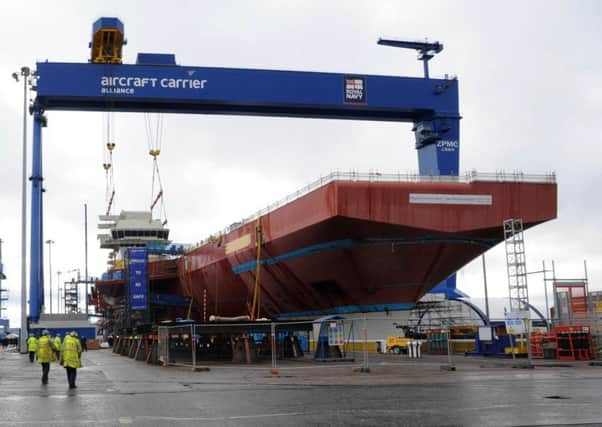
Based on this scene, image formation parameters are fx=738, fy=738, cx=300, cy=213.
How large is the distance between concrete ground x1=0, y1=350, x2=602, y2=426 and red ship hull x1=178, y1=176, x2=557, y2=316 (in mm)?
10193

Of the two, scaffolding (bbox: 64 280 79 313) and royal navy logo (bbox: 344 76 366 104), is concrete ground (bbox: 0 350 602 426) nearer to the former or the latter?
royal navy logo (bbox: 344 76 366 104)

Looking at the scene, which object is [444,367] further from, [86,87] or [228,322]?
[86,87]

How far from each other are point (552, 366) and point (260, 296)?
950 inches

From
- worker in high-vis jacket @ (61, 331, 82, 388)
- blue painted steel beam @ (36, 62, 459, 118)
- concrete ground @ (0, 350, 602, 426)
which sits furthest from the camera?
blue painted steel beam @ (36, 62, 459, 118)

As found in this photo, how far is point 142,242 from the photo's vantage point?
88688mm

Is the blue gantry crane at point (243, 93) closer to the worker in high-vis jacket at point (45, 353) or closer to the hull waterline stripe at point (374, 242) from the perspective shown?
the hull waterline stripe at point (374, 242)

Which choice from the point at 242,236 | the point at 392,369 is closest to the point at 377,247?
the point at 392,369

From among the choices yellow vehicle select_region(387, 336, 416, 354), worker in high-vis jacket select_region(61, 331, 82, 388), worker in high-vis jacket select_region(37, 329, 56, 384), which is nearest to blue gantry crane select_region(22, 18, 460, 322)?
yellow vehicle select_region(387, 336, 416, 354)

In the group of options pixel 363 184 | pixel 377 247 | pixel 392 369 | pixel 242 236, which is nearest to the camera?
pixel 392 369

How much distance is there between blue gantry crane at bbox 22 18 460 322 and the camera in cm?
4872

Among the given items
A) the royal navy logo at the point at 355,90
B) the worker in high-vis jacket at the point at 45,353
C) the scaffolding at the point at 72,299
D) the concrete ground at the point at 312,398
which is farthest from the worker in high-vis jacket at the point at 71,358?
the scaffolding at the point at 72,299

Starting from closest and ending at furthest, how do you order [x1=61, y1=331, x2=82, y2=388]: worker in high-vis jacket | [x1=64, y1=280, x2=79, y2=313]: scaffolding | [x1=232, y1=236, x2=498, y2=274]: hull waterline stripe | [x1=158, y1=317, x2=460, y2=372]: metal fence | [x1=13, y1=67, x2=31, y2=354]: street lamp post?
1. [x1=61, y1=331, x2=82, y2=388]: worker in high-vis jacket
2. [x1=158, y1=317, x2=460, y2=372]: metal fence
3. [x1=232, y1=236, x2=498, y2=274]: hull waterline stripe
4. [x1=13, y1=67, x2=31, y2=354]: street lamp post
5. [x1=64, y1=280, x2=79, y2=313]: scaffolding

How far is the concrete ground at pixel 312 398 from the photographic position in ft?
39.1

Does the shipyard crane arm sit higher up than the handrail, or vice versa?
the shipyard crane arm
